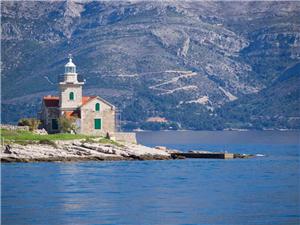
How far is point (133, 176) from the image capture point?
A: 3516 inches

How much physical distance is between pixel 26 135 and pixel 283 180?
947 inches

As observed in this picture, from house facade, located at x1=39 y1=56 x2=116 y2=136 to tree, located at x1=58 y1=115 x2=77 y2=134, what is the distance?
577mm

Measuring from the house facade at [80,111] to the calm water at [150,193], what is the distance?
8.13 metres

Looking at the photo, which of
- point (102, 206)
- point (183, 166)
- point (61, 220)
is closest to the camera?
point (61, 220)

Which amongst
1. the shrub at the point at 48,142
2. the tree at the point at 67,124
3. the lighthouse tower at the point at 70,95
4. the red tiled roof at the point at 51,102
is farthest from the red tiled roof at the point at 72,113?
the shrub at the point at 48,142

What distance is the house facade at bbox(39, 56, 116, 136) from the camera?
362 feet

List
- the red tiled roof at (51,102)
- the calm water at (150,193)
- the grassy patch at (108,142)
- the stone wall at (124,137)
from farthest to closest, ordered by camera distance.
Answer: the red tiled roof at (51,102)
the stone wall at (124,137)
the grassy patch at (108,142)
the calm water at (150,193)

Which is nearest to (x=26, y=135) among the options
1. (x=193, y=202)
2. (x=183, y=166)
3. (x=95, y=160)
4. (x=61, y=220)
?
(x=95, y=160)

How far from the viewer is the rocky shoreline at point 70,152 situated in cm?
9962

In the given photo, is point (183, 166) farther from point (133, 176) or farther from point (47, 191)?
point (47, 191)

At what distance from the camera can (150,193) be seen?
252ft

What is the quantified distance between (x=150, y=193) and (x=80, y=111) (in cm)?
3432

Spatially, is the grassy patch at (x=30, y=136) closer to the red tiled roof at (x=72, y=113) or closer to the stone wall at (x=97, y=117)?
the stone wall at (x=97, y=117)

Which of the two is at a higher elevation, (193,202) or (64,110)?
(64,110)
